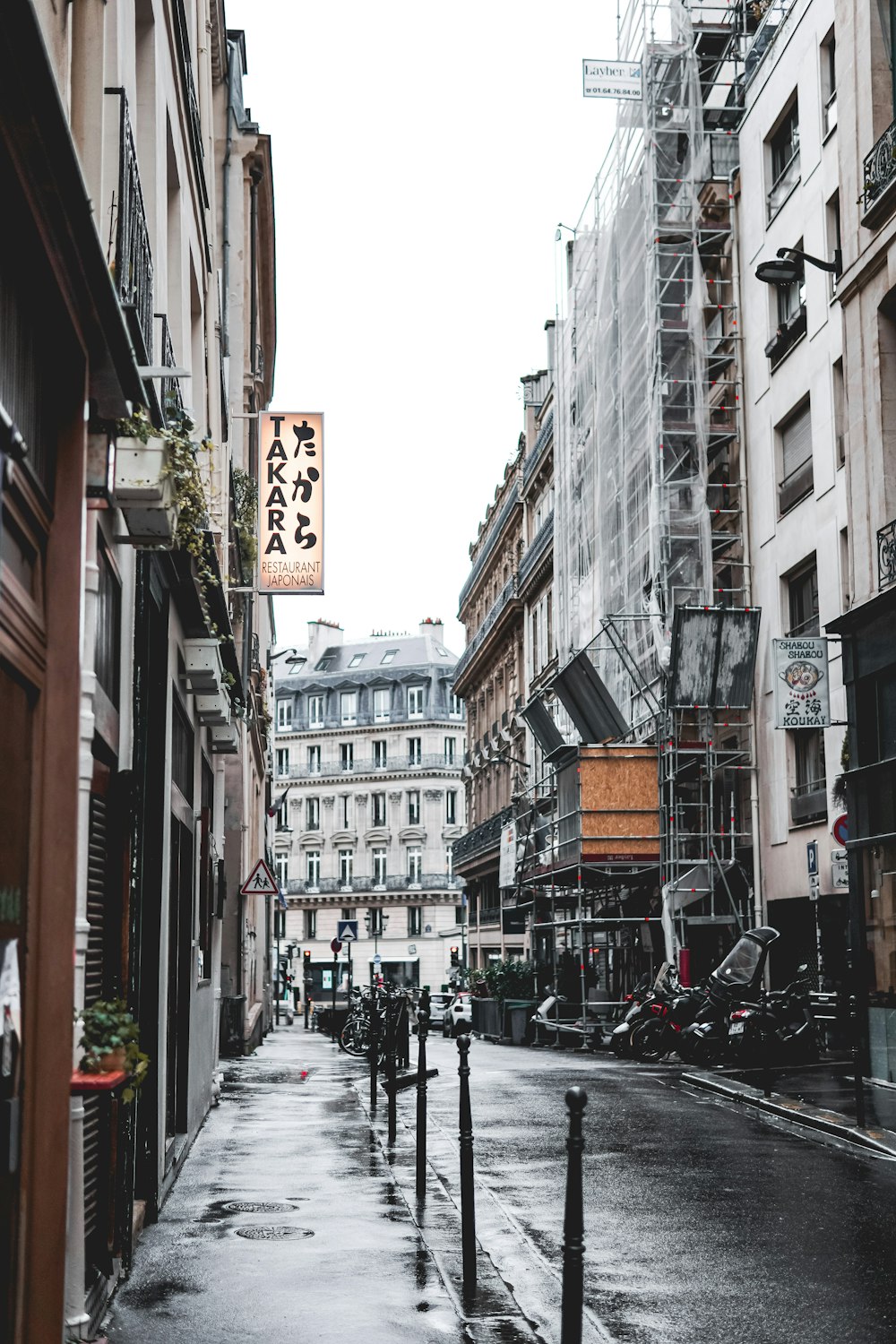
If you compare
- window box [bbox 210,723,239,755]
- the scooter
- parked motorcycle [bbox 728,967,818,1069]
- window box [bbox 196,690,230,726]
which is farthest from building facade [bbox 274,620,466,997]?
window box [bbox 196,690,230,726]

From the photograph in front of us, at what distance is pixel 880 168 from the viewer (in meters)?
18.2

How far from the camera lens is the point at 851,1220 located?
9.21 metres

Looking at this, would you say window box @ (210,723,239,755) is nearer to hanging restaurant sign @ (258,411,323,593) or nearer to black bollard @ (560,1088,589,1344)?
hanging restaurant sign @ (258,411,323,593)

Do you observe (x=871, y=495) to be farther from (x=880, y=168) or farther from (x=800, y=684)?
(x=800, y=684)

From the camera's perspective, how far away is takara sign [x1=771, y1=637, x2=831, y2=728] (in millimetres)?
22438

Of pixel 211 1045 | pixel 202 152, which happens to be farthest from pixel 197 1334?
pixel 202 152

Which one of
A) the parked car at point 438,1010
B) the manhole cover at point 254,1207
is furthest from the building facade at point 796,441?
the parked car at point 438,1010

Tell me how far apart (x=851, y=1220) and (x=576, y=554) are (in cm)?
2914

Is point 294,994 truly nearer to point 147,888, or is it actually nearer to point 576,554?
point 576,554

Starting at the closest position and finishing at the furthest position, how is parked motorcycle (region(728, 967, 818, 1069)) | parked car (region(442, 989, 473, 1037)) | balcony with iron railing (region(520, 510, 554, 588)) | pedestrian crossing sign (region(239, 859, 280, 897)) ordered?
parked motorcycle (region(728, 967, 818, 1069)) < pedestrian crossing sign (region(239, 859, 280, 897)) < parked car (region(442, 989, 473, 1037)) < balcony with iron railing (region(520, 510, 554, 588))

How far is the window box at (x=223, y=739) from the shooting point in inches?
580

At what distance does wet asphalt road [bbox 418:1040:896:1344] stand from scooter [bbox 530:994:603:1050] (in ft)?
35.3

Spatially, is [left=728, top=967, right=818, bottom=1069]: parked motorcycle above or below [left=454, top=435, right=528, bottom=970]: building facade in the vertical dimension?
below

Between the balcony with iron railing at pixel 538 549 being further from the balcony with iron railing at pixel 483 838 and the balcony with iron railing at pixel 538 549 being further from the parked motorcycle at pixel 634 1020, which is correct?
the parked motorcycle at pixel 634 1020
